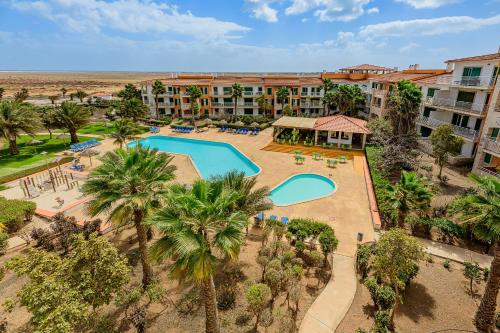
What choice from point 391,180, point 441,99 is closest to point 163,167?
point 391,180

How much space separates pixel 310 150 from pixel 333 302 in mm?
25169

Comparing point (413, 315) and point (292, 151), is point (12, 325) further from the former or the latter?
point (292, 151)

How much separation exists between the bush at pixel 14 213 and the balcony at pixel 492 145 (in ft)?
121

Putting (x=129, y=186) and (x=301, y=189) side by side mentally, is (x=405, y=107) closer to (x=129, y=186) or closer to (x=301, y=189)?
(x=301, y=189)

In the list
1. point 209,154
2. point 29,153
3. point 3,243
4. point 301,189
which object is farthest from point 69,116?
point 301,189

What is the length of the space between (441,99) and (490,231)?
82.0 ft

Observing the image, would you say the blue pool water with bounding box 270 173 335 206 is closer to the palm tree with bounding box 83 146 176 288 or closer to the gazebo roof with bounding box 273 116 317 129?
the palm tree with bounding box 83 146 176 288

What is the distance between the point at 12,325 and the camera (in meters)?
11.4

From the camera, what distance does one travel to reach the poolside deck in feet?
111

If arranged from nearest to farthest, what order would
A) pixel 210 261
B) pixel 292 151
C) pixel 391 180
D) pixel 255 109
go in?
pixel 210 261 → pixel 391 180 → pixel 292 151 → pixel 255 109

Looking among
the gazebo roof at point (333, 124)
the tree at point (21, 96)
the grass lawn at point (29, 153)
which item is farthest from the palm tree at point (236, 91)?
the tree at point (21, 96)

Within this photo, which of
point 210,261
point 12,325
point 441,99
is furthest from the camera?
point 441,99

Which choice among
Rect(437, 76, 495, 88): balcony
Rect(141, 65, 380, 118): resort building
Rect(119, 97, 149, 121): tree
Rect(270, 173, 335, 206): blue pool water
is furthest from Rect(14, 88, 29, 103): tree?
Rect(437, 76, 495, 88): balcony

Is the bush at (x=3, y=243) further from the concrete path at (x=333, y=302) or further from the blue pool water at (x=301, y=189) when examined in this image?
the blue pool water at (x=301, y=189)
